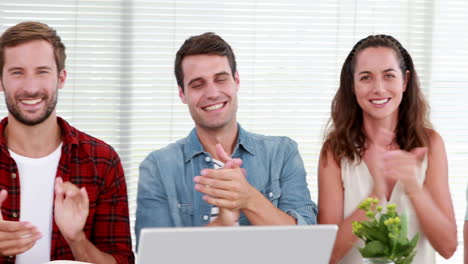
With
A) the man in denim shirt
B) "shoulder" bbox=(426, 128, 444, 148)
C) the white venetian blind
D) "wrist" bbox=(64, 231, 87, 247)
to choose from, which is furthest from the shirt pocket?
the white venetian blind

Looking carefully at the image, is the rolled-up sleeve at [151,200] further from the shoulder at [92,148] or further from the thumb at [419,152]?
the thumb at [419,152]

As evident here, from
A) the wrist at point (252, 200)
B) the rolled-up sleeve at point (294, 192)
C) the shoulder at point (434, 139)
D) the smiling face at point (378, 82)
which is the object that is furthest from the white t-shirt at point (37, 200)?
the shoulder at point (434, 139)

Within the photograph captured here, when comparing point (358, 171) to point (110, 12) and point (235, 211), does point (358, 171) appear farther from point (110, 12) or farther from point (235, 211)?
point (110, 12)

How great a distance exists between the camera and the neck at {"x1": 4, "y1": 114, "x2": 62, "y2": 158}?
7.34 ft

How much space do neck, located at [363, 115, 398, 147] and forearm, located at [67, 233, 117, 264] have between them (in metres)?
1.15

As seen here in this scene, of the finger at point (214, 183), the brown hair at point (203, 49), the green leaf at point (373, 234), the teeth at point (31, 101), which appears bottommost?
the green leaf at point (373, 234)

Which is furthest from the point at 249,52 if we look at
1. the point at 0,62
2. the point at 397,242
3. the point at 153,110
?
the point at 397,242

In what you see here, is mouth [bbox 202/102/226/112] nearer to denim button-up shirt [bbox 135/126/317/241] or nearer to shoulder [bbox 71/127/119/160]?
denim button-up shirt [bbox 135/126/317/241]

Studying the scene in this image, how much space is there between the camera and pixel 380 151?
2512mm

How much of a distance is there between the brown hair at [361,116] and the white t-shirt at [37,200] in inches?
42.4

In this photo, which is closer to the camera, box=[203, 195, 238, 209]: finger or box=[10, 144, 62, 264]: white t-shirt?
box=[203, 195, 238, 209]: finger

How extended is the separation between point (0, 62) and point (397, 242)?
152 centimetres

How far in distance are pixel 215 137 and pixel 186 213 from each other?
314 millimetres

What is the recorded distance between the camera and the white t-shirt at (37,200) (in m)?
2.19
